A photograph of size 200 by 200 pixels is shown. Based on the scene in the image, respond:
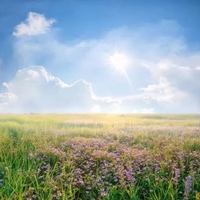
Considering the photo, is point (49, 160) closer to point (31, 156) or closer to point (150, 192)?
point (31, 156)

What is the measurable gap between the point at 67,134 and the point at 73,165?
13.3ft

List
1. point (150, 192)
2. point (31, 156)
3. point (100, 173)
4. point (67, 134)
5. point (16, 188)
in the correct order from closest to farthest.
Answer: point (16, 188) < point (150, 192) < point (100, 173) < point (31, 156) < point (67, 134)

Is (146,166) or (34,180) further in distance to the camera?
(146,166)

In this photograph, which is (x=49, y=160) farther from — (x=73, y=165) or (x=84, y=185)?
(x=84, y=185)

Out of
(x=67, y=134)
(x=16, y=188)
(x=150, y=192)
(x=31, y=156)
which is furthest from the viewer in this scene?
(x=67, y=134)

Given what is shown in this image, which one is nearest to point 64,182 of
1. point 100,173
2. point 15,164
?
point 100,173

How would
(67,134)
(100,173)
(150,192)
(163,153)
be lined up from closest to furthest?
(150,192), (100,173), (163,153), (67,134)

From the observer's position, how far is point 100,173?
27.6ft

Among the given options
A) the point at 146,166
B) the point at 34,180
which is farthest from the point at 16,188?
the point at 146,166

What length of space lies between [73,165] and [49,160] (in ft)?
1.96

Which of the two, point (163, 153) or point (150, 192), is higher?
point (163, 153)

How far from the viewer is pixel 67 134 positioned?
12898 millimetres

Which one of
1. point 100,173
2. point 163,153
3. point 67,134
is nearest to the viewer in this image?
point 100,173

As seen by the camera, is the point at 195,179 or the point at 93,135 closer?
the point at 195,179
